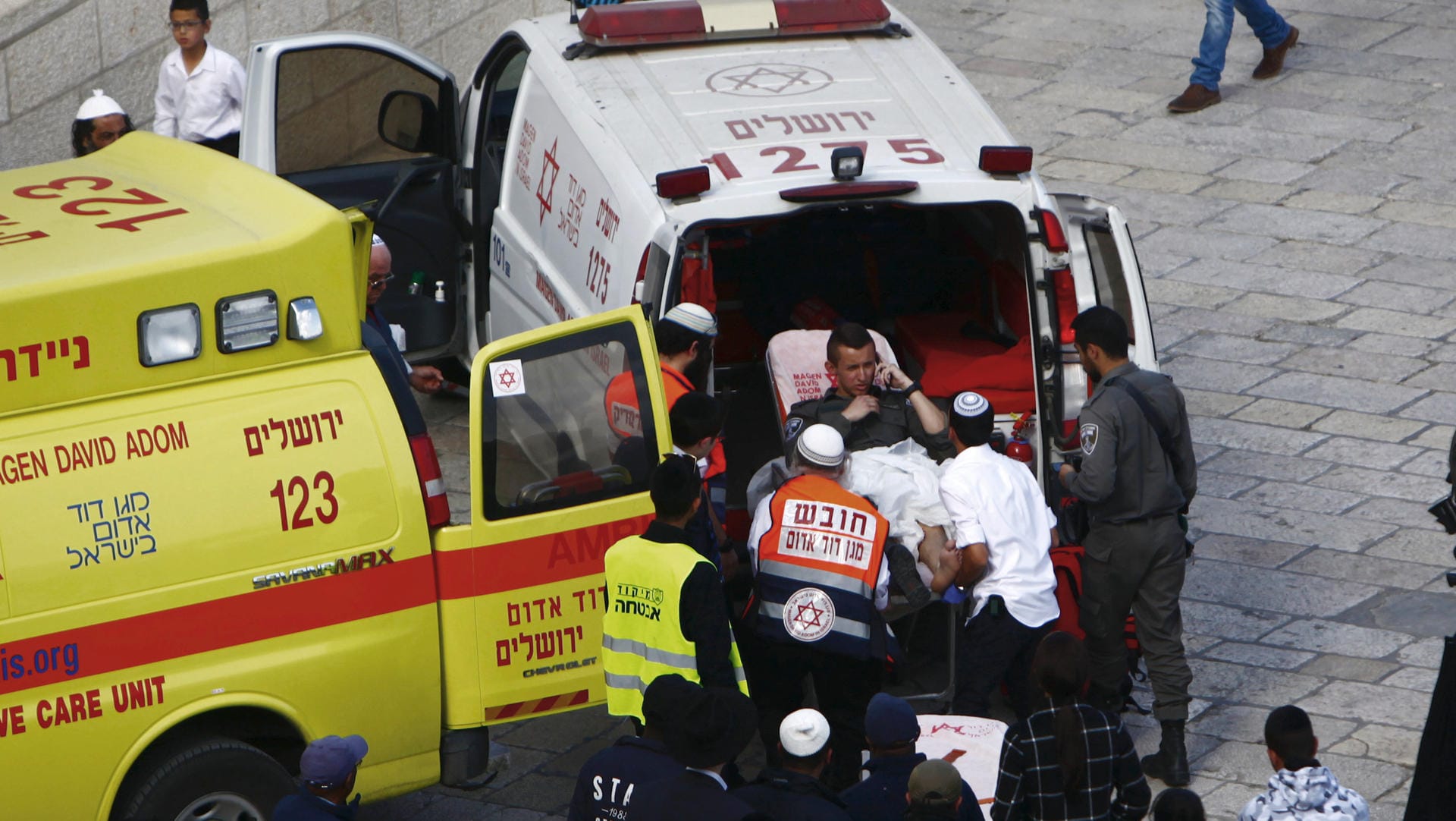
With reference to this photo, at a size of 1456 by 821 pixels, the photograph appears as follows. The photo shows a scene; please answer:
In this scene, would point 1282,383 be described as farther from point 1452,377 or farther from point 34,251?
point 34,251

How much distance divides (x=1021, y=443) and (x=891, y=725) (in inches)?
92.6

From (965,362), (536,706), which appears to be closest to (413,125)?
(965,362)

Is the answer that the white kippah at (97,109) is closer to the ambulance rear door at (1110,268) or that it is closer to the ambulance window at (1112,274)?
the ambulance rear door at (1110,268)

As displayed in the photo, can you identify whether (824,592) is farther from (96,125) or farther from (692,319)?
(96,125)

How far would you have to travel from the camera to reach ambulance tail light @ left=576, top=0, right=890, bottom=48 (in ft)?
26.4

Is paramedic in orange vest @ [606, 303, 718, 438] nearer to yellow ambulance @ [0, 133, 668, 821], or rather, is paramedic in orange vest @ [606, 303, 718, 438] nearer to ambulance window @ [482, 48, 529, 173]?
yellow ambulance @ [0, 133, 668, 821]

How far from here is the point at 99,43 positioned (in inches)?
437

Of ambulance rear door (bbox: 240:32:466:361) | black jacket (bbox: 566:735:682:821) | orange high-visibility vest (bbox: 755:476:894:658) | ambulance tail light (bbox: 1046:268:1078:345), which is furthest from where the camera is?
ambulance rear door (bbox: 240:32:466:361)

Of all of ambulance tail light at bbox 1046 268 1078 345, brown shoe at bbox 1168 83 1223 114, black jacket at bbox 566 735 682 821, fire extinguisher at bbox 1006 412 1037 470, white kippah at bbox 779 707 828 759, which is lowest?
brown shoe at bbox 1168 83 1223 114

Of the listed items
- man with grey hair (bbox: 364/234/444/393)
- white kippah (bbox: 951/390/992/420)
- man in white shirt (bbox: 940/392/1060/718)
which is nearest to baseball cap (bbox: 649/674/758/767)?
man in white shirt (bbox: 940/392/1060/718)

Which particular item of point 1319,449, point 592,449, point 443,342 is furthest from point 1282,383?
point 592,449

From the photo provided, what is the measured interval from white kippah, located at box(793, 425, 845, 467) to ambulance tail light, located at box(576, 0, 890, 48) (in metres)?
2.39

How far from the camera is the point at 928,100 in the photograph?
768cm

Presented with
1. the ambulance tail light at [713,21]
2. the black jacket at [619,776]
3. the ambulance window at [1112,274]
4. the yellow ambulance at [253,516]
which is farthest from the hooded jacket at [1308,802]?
the ambulance tail light at [713,21]
